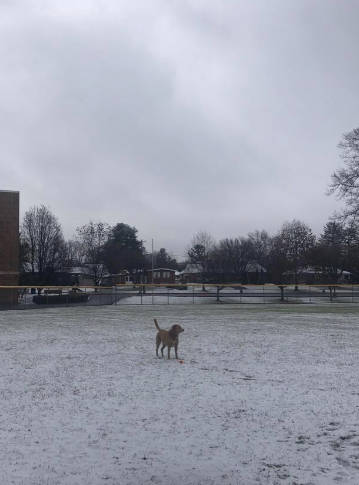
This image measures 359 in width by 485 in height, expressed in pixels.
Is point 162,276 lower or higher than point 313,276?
lower

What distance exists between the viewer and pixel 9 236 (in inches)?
1768

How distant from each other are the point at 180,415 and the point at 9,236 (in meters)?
39.9

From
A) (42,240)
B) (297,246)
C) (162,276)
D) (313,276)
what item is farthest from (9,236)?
(162,276)

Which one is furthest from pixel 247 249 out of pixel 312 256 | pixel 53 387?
pixel 53 387

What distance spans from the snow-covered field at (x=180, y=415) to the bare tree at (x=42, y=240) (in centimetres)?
4978

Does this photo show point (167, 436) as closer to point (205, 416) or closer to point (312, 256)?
point (205, 416)

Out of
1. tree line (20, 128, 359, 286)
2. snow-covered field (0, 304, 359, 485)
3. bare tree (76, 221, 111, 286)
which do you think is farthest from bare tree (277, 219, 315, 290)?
snow-covered field (0, 304, 359, 485)

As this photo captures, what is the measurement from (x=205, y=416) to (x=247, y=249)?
8189cm

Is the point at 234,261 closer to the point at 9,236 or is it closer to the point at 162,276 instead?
the point at 162,276

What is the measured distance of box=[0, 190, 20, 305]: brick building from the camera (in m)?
44.2

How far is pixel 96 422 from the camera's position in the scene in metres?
7.60

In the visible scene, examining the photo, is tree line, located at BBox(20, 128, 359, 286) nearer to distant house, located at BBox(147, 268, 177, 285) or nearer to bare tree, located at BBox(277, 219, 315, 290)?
bare tree, located at BBox(277, 219, 315, 290)

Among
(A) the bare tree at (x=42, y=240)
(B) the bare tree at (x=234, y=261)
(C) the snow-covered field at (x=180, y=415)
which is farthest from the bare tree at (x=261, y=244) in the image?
(C) the snow-covered field at (x=180, y=415)

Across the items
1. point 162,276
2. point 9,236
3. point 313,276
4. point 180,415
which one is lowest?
point 180,415
